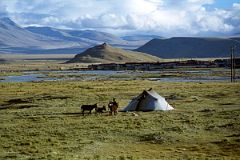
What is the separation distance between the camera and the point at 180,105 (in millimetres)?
45812

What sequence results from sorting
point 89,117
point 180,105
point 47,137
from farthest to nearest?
point 180,105 < point 89,117 < point 47,137

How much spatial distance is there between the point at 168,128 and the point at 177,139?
3.27 m

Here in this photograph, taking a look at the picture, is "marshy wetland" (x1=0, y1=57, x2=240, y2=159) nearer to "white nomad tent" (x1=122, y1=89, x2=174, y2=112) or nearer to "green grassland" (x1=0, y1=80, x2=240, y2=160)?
"green grassland" (x1=0, y1=80, x2=240, y2=160)

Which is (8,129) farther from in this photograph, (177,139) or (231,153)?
(231,153)

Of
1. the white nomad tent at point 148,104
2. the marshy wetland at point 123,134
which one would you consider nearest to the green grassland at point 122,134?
the marshy wetland at point 123,134

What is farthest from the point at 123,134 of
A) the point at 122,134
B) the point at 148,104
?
the point at 148,104

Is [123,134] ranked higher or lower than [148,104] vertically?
lower

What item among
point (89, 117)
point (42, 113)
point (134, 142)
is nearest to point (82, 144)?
point (134, 142)

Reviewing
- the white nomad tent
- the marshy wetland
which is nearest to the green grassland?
the marshy wetland

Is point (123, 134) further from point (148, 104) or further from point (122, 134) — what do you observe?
point (148, 104)

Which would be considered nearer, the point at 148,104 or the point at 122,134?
the point at 122,134

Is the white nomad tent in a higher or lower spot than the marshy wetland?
higher

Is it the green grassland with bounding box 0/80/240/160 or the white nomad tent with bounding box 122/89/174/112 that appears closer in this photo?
the green grassland with bounding box 0/80/240/160

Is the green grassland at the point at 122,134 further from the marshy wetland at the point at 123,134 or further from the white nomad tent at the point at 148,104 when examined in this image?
the white nomad tent at the point at 148,104
